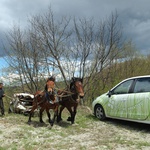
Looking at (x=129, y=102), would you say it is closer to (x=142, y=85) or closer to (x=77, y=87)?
(x=142, y=85)

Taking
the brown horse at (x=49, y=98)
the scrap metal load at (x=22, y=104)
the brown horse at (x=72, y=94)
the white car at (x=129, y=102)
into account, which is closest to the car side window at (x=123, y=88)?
the white car at (x=129, y=102)

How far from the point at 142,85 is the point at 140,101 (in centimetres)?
60

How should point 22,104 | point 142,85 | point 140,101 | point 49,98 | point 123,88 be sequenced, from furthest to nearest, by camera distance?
1. point 22,104
2. point 123,88
3. point 49,98
4. point 142,85
5. point 140,101

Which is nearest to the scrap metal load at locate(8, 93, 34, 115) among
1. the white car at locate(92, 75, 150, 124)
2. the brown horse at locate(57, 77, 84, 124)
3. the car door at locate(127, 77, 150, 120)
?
the brown horse at locate(57, 77, 84, 124)

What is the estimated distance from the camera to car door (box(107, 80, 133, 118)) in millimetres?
7947

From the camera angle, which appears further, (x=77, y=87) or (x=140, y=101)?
(x=77, y=87)

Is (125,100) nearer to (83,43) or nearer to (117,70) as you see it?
(83,43)

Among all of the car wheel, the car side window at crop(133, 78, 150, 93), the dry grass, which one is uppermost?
the car side window at crop(133, 78, 150, 93)

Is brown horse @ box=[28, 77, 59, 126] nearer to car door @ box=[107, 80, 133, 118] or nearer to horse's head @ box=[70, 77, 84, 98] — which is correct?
horse's head @ box=[70, 77, 84, 98]

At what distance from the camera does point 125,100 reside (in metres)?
7.86

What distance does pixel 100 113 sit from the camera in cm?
923

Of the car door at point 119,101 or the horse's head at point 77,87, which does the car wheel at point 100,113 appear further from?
the horse's head at point 77,87

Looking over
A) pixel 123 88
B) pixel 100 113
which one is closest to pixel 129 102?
pixel 123 88

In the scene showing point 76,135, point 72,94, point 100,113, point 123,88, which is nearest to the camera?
point 76,135
